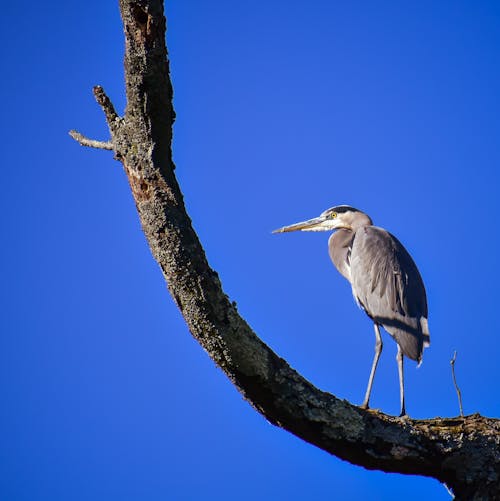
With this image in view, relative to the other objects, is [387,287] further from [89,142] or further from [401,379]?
[89,142]

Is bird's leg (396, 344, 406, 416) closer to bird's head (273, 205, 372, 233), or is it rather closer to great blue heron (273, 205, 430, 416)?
great blue heron (273, 205, 430, 416)

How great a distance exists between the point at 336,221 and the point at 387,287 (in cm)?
155

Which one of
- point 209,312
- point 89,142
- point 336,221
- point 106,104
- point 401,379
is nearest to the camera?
point 209,312

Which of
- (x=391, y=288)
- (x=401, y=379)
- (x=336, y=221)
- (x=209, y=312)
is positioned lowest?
(x=209, y=312)

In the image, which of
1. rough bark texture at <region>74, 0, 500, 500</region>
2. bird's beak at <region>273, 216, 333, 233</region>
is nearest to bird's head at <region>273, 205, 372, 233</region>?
bird's beak at <region>273, 216, 333, 233</region>

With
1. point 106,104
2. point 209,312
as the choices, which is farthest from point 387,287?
point 106,104

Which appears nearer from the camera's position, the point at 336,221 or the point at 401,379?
the point at 401,379

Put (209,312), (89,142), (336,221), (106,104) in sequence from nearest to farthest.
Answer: (209,312) < (106,104) < (89,142) < (336,221)

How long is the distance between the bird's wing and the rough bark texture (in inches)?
135

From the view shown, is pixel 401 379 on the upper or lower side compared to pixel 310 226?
lower

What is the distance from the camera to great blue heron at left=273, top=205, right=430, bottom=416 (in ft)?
23.2

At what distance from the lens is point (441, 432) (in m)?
3.62

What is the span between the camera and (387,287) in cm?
742

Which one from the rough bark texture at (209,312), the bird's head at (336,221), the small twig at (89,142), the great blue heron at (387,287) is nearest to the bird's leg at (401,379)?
the great blue heron at (387,287)
